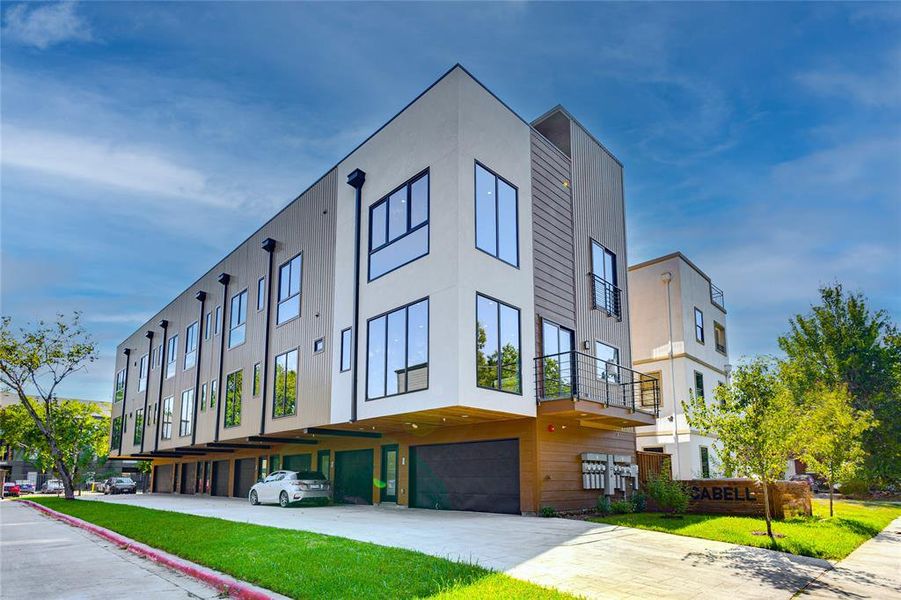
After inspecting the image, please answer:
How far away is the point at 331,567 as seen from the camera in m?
8.23

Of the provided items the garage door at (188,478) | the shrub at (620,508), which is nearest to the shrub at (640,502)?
the shrub at (620,508)

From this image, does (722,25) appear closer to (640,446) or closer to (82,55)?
(82,55)

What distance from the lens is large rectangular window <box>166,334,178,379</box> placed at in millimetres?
35125

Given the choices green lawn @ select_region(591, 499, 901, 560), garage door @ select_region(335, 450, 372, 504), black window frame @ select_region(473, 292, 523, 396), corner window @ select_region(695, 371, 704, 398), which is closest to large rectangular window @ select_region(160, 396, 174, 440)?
garage door @ select_region(335, 450, 372, 504)

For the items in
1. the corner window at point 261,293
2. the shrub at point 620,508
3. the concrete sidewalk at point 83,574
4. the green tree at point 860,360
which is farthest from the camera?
the green tree at point 860,360

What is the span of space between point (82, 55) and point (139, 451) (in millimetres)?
31791

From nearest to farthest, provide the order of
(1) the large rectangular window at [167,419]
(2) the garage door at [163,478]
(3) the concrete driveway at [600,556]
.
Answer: (3) the concrete driveway at [600,556] → (1) the large rectangular window at [167,419] → (2) the garage door at [163,478]

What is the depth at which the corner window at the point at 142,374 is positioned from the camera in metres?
40.2

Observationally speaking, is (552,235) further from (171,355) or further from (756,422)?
(171,355)

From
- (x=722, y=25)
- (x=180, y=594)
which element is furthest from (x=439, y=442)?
(x=722, y=25)

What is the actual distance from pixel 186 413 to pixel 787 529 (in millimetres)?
27996

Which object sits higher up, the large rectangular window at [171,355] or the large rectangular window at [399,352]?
the large rectangular window at [171,355]

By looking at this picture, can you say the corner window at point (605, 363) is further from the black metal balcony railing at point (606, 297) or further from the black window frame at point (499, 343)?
the black window frame at point (499, 343)

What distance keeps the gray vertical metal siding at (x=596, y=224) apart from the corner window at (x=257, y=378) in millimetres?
12708
